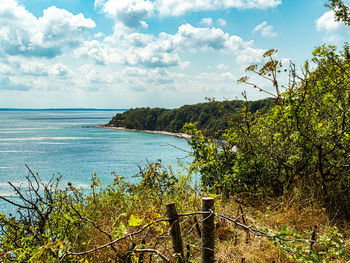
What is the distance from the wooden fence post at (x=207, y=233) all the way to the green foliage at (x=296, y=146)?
8.93ft

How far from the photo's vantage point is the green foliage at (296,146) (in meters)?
4.66

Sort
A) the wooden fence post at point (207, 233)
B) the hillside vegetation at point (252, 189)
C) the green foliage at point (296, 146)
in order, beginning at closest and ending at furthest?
the wooden fence post at point (207, 233) → the hillside vegetation at point (252, 189) → the green foliage at point (296, 146)

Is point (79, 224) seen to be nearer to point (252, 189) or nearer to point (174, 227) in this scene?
point (174, 227)

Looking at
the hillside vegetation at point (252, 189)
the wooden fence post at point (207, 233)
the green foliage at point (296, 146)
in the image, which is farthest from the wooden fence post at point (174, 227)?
the green foliage at point (296, 146)

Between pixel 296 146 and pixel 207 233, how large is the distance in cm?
333

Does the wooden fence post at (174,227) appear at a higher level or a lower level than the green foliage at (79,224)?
higher

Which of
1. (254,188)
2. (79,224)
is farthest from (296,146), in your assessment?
(79,224)

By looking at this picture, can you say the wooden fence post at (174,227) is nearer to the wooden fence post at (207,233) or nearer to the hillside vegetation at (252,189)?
the wooden fence post at (207,233)

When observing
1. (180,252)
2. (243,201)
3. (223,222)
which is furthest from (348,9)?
(180,252)

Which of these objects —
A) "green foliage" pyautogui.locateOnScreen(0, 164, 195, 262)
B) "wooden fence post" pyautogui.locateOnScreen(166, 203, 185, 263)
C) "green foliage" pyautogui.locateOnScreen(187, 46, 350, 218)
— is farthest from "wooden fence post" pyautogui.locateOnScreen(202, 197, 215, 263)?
"green foliage" pyautogui.locateOnScreen(187, 46, 350, 218)

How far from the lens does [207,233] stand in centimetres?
245

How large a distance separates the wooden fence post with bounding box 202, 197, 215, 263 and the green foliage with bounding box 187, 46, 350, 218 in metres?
2.72

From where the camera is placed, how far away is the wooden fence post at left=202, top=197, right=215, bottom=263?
7.91ft

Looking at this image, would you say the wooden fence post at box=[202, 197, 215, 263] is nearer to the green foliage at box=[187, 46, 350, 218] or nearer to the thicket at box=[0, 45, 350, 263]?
Answer: the thicket at box=[0, 45, 350, 263]
